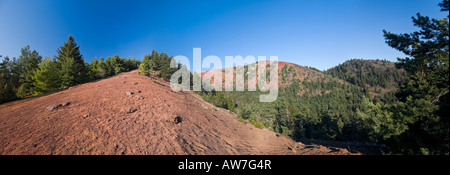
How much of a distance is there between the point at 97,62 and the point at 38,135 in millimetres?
38002

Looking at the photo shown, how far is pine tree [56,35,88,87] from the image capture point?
20.2 meters

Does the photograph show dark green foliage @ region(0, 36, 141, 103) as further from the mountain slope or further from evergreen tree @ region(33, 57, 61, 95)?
the mountain slope

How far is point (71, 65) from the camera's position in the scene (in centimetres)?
2025

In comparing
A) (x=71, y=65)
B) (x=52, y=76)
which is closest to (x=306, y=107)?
(x=71, y=65)

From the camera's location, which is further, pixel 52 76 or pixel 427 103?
pixel 52 76

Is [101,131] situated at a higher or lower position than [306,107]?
higher

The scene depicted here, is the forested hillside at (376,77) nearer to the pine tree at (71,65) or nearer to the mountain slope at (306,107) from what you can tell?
the mountain slope at (306,107)

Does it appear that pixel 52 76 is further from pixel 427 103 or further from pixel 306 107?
pixel 306 107

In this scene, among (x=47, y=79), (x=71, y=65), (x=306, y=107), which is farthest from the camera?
(x=306, y=107)

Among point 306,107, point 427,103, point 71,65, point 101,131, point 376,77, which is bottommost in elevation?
point 306,107

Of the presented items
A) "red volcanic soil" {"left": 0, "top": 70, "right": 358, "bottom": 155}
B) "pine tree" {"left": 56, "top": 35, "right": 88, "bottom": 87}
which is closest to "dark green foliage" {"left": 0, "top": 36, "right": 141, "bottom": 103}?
"pine tree" {"left": 56, "top": 35, "right": 88, "bottom": 87}

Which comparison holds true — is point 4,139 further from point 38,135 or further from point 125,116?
point 125,116

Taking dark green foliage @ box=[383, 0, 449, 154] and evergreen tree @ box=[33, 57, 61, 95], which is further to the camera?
evergreen tree @ box=[33, 57, 61, 95]

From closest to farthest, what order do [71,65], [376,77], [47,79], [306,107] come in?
[47,79]
[71,65]
[306,107]
[376,77]
